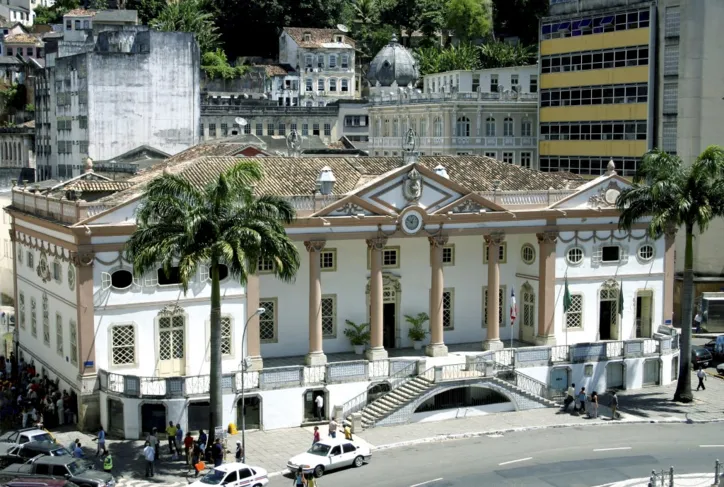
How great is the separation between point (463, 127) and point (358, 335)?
130 feet

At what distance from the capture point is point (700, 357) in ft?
193

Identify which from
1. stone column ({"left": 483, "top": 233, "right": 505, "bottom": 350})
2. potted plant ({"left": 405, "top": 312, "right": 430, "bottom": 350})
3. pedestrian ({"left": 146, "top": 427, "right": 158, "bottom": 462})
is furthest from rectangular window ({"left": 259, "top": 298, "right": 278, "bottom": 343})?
stone column ({"left": 483, "top": 233, "right": 505, "bottom": 350})

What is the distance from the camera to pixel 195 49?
306 ft

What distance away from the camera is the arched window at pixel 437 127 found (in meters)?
90.7

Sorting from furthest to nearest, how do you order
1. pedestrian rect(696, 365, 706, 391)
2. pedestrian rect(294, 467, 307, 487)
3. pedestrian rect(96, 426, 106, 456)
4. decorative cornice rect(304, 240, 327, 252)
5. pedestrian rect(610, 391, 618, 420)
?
pedestrian rect(696, 365, 706, 391)
decorative cornice rect(304, 240, 327, 252)
pedestrian rect(610, 391, 618, 420)
pedestrian rect(96, 426, 106, 456)
pedestrian rect(294, 467, 307, 487)

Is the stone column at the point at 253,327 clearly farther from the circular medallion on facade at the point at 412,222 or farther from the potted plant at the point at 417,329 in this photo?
the potted plant at the point at 417,329

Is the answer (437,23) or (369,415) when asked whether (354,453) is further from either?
(437,23)

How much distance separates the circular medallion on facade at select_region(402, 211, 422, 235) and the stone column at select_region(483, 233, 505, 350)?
13.1 feet

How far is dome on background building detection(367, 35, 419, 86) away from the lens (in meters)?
107

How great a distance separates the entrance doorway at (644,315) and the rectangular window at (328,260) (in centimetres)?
1610

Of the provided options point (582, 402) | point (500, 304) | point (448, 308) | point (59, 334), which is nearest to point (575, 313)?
point (500, 304)

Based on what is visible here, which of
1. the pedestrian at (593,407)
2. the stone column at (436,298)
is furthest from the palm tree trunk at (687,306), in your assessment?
the stone column at (436,298)

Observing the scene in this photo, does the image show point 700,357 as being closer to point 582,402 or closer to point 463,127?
point 582,402

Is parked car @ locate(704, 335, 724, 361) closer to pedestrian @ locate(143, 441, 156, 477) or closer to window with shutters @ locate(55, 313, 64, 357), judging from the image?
pedestrian @ locate(143, 441, 156, 477)
